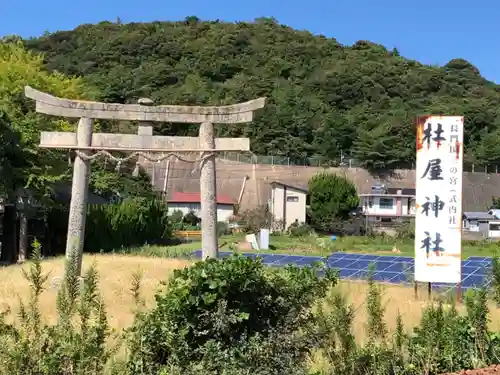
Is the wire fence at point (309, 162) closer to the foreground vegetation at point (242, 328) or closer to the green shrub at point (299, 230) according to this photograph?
the green shrub at point (299, 230)

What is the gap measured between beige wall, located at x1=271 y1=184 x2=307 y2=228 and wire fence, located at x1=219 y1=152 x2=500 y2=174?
22.3ft

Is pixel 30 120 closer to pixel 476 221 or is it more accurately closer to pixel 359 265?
pixel 359 265

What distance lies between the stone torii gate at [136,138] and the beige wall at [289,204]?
2981cm

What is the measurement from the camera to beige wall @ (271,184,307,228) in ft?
131

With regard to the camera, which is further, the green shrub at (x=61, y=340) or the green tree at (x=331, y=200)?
the green tree at (x=331, y=200)

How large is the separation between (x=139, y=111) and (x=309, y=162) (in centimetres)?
3989

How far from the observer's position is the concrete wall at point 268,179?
44.8 meters

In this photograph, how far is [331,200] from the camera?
39.0m

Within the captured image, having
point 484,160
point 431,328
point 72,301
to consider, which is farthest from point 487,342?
point 484,160

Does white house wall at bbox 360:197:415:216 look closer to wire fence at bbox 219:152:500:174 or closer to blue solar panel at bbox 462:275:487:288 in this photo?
wire fence at bbox 219:152:500:174

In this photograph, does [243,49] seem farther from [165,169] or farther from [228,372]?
[228,372]

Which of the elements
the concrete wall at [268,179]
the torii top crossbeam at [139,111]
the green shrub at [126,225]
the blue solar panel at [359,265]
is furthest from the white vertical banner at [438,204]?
the concrete wall at [268,179]

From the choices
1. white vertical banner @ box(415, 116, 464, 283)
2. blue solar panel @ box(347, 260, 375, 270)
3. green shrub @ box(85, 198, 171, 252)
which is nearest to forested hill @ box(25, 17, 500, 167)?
green shrub @ box(85, 198, 171, 252)

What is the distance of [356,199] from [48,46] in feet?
140
